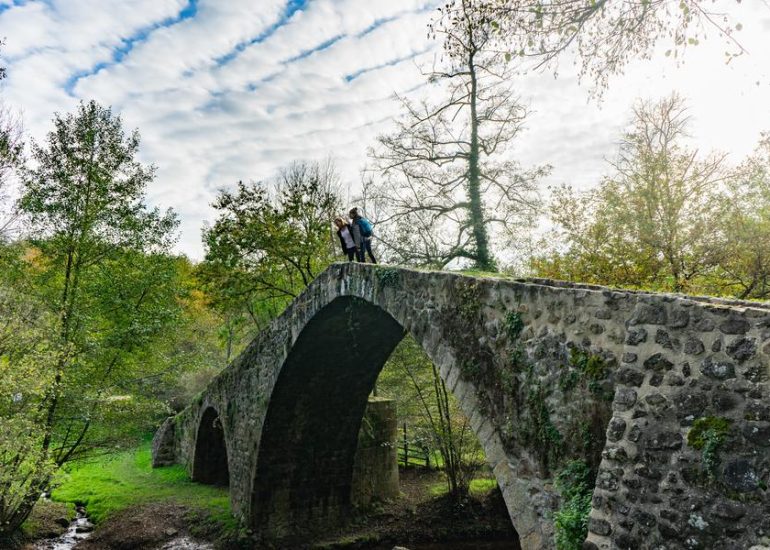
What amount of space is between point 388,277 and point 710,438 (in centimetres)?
513

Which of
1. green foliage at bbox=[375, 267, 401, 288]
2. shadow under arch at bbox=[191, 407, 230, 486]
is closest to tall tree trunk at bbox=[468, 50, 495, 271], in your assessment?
green foliage at bbox=[375, 267, 401, 288]

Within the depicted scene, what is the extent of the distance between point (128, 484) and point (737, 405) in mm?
18983

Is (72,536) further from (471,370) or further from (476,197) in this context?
(476,197)

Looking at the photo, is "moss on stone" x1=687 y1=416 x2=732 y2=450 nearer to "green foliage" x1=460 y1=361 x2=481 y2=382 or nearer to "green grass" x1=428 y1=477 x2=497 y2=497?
"green foliage" x1=460 y1=361 x2=481 y2=382

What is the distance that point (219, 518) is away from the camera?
44.0 feet

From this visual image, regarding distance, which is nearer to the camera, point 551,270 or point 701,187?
point 701,187

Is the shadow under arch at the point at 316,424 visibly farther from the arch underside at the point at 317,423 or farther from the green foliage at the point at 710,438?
the green foliage at the point at 710,438

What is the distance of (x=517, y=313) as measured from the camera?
515 cm

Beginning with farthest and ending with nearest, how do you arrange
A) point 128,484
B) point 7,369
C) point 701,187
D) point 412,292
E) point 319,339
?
point 128,484
point 319,339
point 701,187
point 7,369
point 412,292

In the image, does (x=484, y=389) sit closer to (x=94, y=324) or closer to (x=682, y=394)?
(x=682, y=394)

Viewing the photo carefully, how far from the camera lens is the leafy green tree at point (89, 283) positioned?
1138 cm

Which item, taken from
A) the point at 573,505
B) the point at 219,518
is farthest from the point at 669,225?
the point at 219,518

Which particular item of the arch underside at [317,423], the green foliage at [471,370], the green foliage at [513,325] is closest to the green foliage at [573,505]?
the green foliage at [513,325]

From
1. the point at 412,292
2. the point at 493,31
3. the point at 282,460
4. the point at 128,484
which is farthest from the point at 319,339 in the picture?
the point at 128,484
